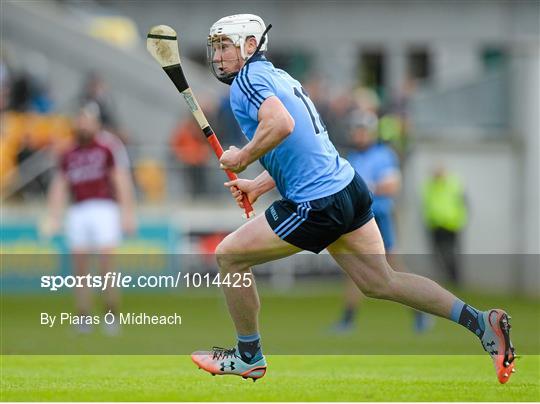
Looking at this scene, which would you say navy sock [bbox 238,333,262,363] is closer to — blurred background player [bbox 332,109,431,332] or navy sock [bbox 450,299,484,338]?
navy sock [bbox 450,299,484,338]

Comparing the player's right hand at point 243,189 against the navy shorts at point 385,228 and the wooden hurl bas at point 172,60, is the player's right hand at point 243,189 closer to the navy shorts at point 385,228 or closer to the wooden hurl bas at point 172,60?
the wooden hurl bas at point 172,60

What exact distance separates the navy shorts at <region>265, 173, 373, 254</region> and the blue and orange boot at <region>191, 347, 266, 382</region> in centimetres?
93

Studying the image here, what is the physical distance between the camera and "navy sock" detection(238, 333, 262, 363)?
9305 millimetres

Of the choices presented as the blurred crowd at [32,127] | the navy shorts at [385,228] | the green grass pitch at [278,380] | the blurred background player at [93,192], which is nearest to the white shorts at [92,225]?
the blurred background player at [93,192]

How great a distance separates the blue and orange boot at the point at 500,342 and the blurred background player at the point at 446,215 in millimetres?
13184

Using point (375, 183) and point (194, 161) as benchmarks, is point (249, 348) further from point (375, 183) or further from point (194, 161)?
point (194, 161)

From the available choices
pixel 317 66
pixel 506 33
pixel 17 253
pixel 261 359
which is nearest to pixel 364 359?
pixel 261 359

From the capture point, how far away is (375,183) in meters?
15.3

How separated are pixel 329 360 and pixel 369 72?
25625mm

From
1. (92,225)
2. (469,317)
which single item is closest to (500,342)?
(469,317)

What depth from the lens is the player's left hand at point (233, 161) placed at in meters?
8.82

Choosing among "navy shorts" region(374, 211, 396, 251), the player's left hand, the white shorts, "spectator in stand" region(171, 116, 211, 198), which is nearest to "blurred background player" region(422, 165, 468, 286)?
"spectator in stand" region(171, 116, 211, 198)

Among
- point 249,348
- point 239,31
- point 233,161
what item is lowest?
point 249,348

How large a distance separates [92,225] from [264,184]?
6509 millimetres
